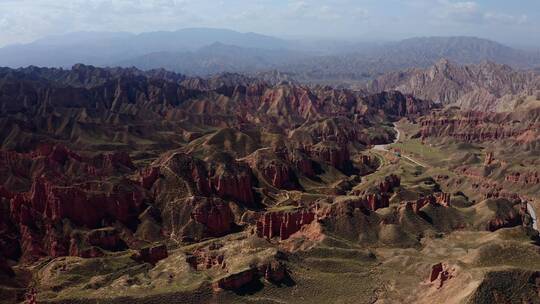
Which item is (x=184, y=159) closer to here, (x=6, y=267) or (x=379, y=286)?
(x=6, y=267)

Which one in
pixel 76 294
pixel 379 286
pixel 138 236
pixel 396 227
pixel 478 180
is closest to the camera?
pixel 76 294

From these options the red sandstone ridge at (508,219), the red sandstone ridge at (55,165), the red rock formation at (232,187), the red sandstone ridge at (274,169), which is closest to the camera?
the red sandstone ridge at (508,219)

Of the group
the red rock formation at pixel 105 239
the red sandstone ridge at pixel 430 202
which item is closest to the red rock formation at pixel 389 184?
the red sandstone ridge at pixel 430 202

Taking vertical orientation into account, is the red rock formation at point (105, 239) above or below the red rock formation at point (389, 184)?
below

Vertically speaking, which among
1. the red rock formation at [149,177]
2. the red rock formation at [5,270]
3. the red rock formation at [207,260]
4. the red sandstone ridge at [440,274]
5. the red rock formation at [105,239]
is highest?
the red rock formation at [149,177]

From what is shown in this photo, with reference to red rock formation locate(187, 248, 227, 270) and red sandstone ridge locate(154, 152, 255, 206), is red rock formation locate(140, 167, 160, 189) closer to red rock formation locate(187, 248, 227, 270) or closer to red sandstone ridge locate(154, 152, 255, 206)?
red sandstone ridge locate(154, 152, 255, 206)

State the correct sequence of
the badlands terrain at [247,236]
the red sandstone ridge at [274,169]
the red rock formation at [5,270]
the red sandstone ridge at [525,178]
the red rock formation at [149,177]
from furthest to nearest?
the red sandstone ridge at [525,178]
the red sandstone ridge at [274,169]
the red rock formation at [149,177]
the red rock formation at [5,270]
the badlands terrain at [247,236]

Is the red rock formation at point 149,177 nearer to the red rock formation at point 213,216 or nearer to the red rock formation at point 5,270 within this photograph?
the red rock formation at point 213,216

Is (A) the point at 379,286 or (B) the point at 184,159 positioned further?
(B) the point at 184,159

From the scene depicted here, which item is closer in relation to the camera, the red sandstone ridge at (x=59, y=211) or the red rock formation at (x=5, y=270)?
the red rock formation at (x=5, y=270)

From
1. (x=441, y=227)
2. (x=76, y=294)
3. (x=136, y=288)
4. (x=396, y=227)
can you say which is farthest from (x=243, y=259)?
(x=441, y=227)
